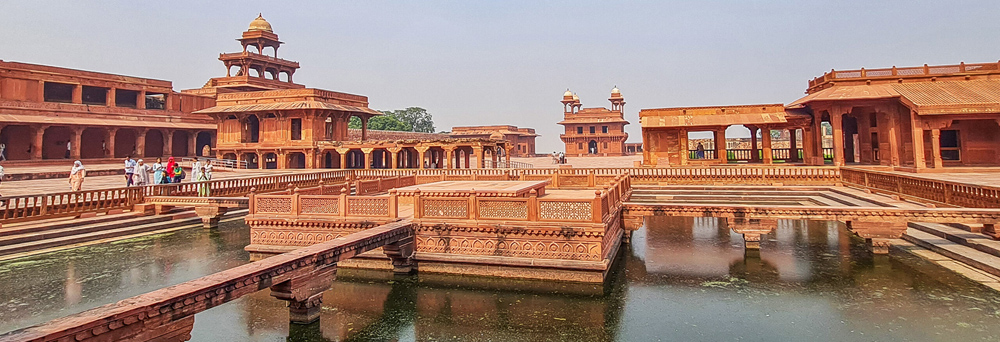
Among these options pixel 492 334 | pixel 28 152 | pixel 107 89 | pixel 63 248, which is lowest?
pixel 492 334

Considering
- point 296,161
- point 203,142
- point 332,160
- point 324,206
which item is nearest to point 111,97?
point 203,142

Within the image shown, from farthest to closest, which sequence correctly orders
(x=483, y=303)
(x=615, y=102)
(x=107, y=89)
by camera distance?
(x=615, y=102), (x=107, y=89), (x=483, y=303)

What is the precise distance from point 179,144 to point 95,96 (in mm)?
6351

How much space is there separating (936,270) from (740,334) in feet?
18.6

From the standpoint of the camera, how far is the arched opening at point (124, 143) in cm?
3597

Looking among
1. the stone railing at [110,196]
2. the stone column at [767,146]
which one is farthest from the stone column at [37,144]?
the stone column at [767,146]

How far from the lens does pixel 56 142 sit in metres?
32.6

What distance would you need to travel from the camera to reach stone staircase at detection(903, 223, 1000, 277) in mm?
9008

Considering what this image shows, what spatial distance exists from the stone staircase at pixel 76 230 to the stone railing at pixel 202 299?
352 inches

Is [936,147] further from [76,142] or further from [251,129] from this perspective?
[76,142]

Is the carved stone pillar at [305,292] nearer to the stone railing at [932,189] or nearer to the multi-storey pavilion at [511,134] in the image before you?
the stone railing at [932,189]

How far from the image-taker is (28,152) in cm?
3062

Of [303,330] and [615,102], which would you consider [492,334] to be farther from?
[615,102]

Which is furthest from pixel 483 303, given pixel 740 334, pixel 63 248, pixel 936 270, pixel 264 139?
pixel 264 139
